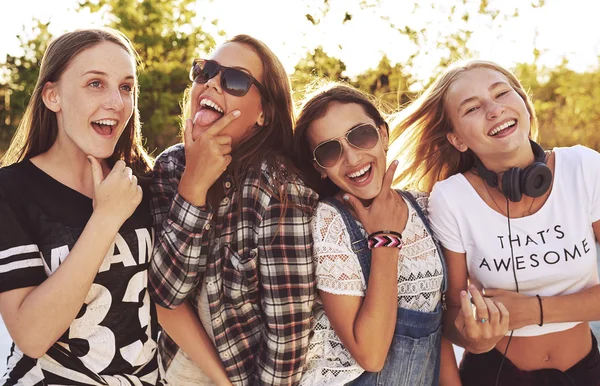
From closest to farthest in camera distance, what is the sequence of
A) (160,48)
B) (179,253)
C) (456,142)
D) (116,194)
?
1. (116,194)
2. (179,253)
3. (456,142)
4. (160,48)

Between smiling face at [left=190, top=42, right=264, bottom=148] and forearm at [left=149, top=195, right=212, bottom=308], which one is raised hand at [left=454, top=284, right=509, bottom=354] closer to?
forearm at [left=149, top=195, right=212, bottom=308]

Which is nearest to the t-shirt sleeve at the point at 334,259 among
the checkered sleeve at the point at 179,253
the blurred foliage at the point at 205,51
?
the checkered sleeve at the point at 179,253

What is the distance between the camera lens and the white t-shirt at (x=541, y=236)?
8.93 feet

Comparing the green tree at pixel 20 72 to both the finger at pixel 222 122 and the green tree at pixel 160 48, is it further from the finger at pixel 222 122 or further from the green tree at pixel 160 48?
the finger at pixel 222 122

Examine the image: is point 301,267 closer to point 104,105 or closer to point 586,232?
point 104,105

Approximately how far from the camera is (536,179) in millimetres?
2680

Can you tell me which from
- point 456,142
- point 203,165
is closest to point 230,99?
point 203,165

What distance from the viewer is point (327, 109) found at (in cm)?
281

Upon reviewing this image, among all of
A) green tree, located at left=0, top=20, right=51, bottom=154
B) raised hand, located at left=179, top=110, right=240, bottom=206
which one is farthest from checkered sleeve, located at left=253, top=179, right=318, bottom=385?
green tree, located at left=0, top=20, right=51, bottom=154

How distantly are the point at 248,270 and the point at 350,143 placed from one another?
28.9 inches

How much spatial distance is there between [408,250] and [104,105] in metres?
1.44

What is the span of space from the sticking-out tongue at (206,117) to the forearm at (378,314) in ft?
3.16

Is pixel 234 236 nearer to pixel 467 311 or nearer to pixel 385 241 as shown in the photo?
pixel 385 241

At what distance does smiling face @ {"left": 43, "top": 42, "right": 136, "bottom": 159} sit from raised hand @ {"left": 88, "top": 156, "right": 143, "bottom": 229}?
101 millimetres
